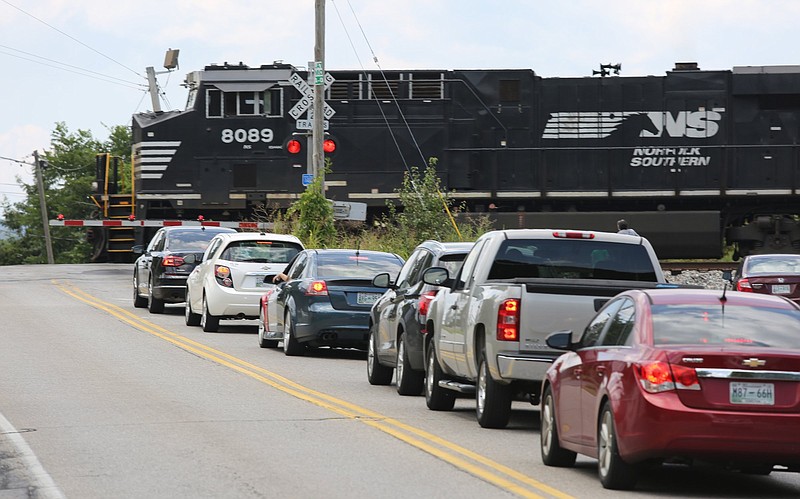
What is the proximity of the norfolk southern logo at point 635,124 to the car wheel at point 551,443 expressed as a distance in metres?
21.6

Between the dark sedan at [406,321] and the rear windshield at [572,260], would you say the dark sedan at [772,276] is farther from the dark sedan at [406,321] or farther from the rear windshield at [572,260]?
the rear windshield at [572,260]

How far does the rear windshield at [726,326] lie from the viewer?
7535 millimetres

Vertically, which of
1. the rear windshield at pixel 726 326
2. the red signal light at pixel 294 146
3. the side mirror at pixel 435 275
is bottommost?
the rear windshield at pixel 726 326

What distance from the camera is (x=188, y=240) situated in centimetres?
2572

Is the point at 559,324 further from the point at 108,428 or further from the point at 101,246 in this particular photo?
the point at 101,246

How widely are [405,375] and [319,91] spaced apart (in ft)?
48.3

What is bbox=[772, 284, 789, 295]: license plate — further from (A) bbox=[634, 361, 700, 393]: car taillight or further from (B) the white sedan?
(A) bbox=[634, 361, 700, 393]: car taillight

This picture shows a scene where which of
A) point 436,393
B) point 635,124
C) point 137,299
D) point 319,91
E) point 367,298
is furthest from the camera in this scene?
point 635,124

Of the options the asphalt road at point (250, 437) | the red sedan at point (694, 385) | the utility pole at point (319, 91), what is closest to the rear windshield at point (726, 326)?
the red sedan at point (694, 385)

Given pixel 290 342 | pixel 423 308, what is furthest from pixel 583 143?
pixel 423 308

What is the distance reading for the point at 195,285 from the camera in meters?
22.0

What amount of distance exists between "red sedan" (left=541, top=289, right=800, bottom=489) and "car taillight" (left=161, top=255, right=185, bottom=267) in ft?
56.4

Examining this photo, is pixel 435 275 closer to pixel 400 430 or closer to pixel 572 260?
pixel 572 260

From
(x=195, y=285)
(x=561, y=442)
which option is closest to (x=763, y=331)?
(x=561, y=442)
